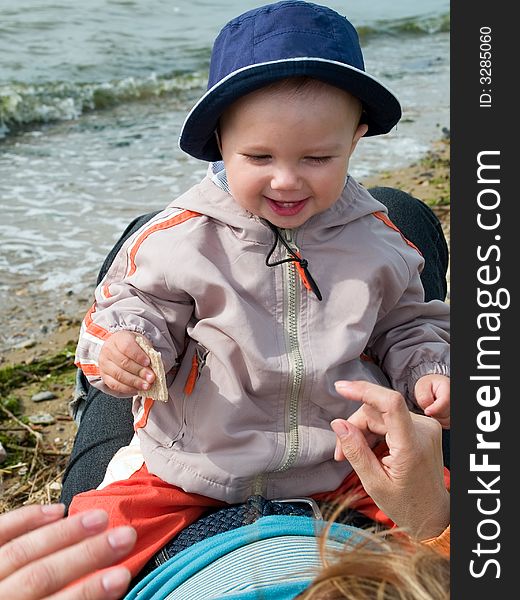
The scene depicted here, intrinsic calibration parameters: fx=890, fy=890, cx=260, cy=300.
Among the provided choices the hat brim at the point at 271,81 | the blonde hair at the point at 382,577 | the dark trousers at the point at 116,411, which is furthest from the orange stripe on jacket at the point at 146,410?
the blonde hair at the point at 382,577

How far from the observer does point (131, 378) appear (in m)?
2.16

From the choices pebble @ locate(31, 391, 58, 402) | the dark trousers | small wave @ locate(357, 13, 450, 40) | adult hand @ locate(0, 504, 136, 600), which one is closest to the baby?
the dark trousers

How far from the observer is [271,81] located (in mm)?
2158

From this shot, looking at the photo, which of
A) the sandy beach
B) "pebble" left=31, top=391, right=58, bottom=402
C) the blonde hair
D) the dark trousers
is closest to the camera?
the blonde hair

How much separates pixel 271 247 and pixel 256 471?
1.95 feet

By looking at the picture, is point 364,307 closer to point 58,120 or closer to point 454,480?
point 454,480

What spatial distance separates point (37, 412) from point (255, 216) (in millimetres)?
2308

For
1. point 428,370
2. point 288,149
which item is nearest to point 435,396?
point 428,370

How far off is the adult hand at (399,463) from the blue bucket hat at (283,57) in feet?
2.53

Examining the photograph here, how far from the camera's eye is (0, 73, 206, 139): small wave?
10.5 m

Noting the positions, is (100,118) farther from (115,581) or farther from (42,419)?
(115,581)

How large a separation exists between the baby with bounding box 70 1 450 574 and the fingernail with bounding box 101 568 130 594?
878mm

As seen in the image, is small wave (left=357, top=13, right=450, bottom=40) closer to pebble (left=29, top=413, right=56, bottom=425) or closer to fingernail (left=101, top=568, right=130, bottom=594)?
pebble (left=29, top=413, right=56, bottom=425)

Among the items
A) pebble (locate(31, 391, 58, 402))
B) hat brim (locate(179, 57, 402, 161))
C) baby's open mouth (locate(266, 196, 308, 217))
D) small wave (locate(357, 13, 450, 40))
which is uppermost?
small wave (locate(357, 13, 450, 40))
